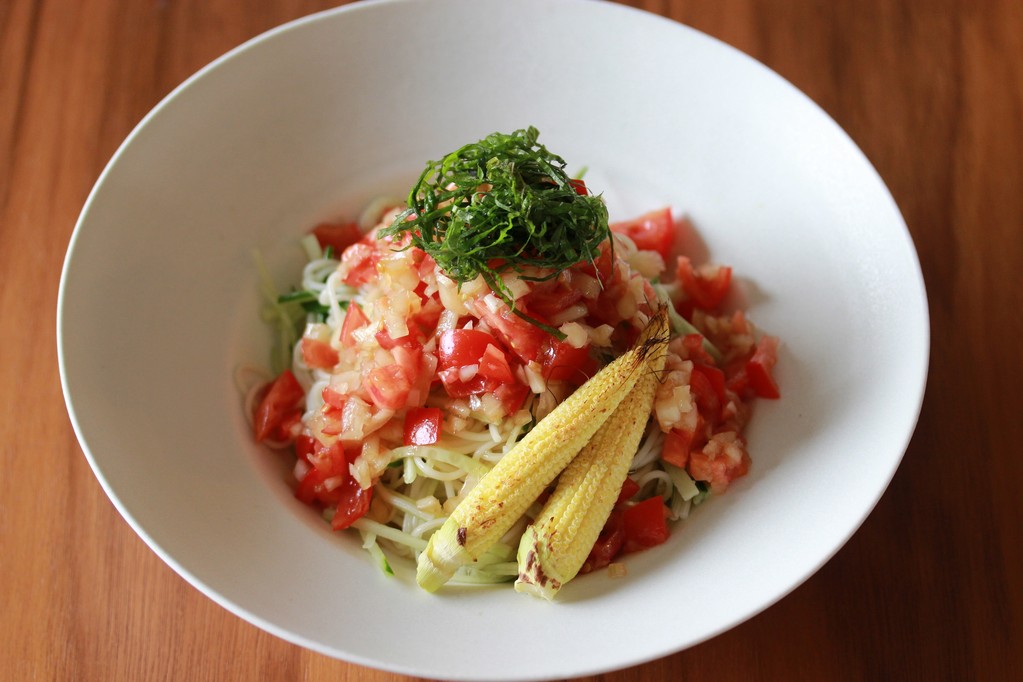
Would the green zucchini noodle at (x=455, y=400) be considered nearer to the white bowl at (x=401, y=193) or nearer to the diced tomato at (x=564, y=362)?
the diced tomato at (x=564, y=362)

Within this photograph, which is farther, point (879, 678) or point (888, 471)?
point (879, 678)

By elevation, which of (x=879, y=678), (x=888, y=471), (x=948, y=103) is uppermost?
(x=948, y=103)

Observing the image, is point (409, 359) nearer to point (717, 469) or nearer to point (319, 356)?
point (319, 356)

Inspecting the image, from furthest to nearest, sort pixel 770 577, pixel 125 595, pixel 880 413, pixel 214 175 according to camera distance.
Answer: pixel 214 175 → pixel 125 595 → pixel 880 413 → pixel 770 577

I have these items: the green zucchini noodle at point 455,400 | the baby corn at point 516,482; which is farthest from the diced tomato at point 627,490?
the baby corn at point 516,482

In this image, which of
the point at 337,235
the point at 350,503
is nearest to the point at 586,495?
the point at 350,503

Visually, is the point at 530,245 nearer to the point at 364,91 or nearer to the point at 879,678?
the point at 364,91

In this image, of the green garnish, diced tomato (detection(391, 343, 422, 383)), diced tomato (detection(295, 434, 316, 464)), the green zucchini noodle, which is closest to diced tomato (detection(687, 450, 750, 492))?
the green zucchini noodle

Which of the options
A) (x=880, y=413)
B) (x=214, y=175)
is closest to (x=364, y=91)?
(x=214, y=175)

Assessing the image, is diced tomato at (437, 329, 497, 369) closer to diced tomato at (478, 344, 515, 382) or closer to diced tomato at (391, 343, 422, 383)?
diced tomato at (478, 344, 515, 382)
